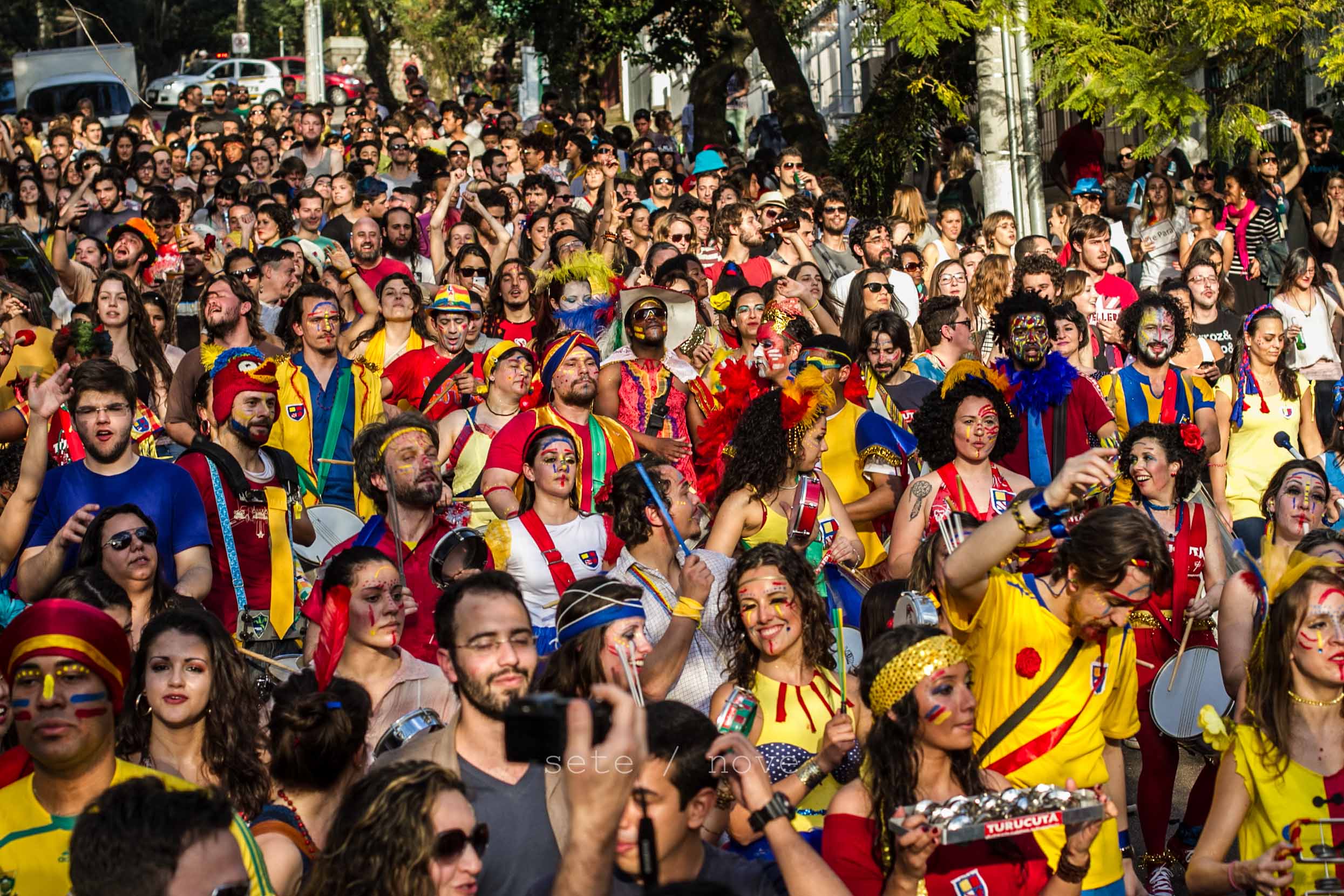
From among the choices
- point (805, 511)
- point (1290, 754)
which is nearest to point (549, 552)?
point (805, 511)

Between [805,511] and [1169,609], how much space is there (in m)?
1.50

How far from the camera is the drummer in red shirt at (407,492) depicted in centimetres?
686

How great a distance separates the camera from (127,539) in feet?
20.5

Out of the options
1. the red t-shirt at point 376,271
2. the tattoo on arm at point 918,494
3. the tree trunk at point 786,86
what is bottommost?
the tattoo on arm at point 918,494

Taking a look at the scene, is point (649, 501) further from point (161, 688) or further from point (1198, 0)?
point (1198, 0)

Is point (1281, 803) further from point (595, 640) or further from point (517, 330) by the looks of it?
point (517, 330)

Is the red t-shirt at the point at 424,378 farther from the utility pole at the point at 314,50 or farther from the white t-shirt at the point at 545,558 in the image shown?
the utility pole at the point at 314,50

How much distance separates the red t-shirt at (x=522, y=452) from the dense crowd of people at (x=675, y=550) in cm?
3

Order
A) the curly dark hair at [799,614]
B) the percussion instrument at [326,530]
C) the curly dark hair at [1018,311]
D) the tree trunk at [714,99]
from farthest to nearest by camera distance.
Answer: the tree trunk at [714,99] < the curly dark hair at [1018,311] < the percussion instrument at [326,530] < the curly dark hair at [799,614]

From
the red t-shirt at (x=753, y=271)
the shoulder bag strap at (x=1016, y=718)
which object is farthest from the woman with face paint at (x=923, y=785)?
the red t-shirt at (x=753, y=271)

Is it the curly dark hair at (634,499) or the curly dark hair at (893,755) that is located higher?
the curly dark hair at (634,499)

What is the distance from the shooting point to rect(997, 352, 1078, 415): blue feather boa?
27.2 feet

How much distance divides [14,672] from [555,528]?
2821 mm

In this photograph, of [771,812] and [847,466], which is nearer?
[771,812]
